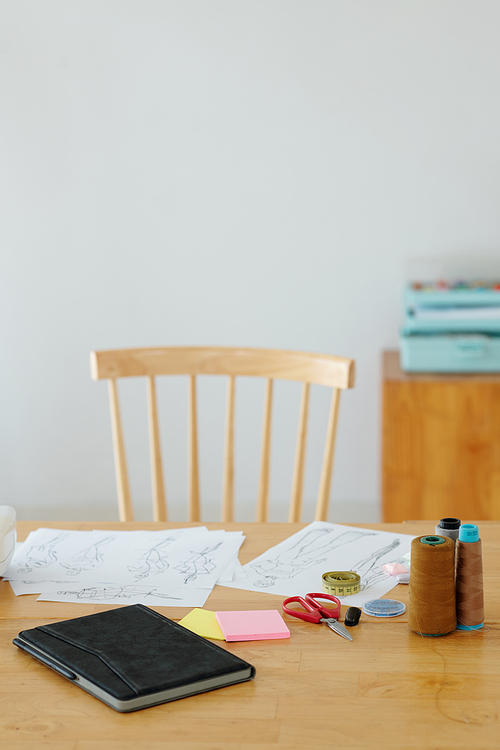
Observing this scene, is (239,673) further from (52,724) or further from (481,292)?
(481,292)

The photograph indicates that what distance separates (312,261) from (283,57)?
2.03 ft

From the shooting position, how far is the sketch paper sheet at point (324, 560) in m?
0.90

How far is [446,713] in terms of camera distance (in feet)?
2.09

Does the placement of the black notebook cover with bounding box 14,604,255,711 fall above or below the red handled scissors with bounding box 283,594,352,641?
above

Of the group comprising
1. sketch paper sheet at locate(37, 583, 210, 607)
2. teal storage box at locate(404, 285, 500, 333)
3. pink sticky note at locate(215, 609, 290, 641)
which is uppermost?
teal storage box at locate(404, 285, 500, 333)

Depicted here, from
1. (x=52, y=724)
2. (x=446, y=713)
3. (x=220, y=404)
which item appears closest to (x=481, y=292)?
(x=220, y=404)

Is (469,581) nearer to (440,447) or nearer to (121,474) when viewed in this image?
(121,474)

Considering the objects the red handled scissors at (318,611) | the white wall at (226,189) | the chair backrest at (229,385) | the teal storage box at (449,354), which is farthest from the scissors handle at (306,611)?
the white wall at (226,189)

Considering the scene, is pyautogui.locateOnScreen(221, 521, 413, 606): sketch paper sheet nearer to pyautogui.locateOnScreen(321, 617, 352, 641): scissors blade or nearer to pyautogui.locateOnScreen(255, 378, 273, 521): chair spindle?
pyautogui.locateOnScreen(321, 617, 352, 641): scissors blade

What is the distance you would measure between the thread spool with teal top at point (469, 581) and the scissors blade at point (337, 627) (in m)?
0.12

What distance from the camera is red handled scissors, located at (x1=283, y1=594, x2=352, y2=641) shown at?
2.60ft

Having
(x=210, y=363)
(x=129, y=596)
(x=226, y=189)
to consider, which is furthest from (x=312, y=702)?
(x=226, y=189)

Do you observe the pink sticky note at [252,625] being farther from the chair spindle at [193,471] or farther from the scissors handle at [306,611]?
the chair spindle at [193,471]

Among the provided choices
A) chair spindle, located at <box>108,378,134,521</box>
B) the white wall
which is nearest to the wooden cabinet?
the white wall
